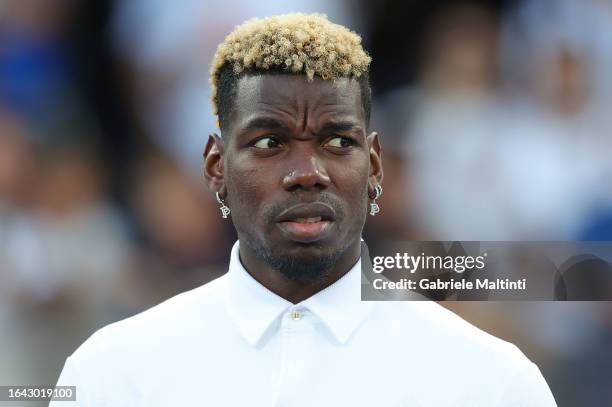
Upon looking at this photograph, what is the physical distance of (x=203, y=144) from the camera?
3.41 m

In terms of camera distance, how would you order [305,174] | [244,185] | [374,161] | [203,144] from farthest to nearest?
[203,144]
[374,161]
[244,185]
[305,174]

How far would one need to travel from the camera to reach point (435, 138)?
3.44 meters

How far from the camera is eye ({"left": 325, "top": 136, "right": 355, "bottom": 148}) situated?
2018 mm

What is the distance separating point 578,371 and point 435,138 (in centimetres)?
105

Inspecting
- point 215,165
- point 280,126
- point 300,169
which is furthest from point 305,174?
point 215,165

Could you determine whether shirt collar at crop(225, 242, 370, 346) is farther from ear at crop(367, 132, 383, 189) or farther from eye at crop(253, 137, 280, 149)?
eye at crop(253, 137, 280, 149)

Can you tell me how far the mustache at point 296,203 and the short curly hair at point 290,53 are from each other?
0.92 ft

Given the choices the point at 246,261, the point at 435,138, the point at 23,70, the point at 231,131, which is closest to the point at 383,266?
the point at 246,261

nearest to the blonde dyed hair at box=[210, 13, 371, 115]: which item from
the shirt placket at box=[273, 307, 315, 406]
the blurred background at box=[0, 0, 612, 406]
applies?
the shirt placket at box=[273, 307, 315, 406]

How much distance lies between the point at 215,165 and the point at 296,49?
42 cm

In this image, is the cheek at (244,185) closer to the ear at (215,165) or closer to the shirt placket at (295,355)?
the ear at (215,165)

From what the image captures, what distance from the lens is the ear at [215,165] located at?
222cm

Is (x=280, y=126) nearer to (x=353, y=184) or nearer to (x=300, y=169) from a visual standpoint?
(x=300, y=169)

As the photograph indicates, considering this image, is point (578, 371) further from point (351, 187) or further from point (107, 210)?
point (107, 210)
